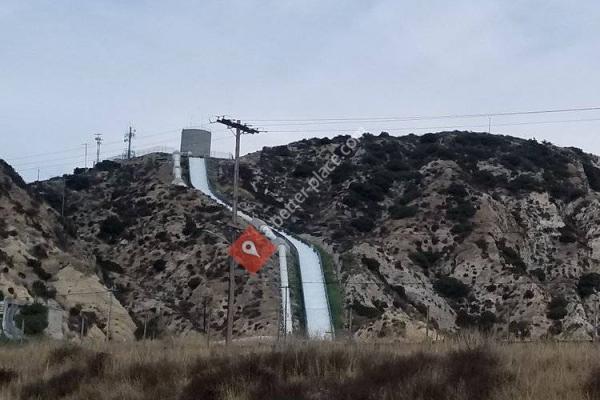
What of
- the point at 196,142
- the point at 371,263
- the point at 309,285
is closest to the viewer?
the point at 309,285

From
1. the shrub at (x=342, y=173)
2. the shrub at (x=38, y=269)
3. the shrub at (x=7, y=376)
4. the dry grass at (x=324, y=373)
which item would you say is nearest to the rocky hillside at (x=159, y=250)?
the shrub at (x=38, y=269)

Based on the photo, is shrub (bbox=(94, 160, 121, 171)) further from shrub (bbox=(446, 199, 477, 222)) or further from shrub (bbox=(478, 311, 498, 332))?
shrub (bbox=(478, 311, 498, 332))

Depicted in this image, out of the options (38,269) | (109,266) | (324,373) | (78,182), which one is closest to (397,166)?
(78,182)

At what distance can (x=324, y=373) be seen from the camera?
14969 millimetres

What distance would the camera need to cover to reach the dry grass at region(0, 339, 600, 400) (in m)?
12.2

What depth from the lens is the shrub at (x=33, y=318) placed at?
36281mm

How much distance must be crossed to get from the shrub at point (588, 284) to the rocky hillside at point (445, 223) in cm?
13

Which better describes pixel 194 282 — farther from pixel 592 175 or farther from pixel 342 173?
pixel 592 175

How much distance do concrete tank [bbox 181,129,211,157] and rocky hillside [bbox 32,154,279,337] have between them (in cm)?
589

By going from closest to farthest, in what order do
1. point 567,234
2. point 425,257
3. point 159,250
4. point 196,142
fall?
1. point 159,250
2. point 425,257
3. point 567,234
4. point 196,142

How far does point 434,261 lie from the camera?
65.4 meters

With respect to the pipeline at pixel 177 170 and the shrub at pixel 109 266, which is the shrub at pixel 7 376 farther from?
the pipeline at pixel 177 170

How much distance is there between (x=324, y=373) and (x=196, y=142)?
272ft

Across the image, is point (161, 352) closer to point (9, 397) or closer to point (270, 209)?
point (9, 397)
